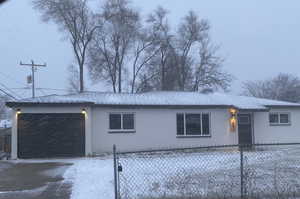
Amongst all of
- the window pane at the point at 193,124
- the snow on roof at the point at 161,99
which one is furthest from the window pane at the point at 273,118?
the window pane at the point at 193,124

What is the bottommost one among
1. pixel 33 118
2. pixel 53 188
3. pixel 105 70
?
pixel 53 188

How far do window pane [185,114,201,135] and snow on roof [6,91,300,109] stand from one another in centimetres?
77

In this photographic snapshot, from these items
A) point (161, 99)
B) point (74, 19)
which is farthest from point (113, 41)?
point (161, 99)

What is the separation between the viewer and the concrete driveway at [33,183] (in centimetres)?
1004

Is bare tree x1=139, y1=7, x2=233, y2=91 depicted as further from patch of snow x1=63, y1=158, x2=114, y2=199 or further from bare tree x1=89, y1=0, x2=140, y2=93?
patch of snow x1=63, y1=158, x2=114, y2=199

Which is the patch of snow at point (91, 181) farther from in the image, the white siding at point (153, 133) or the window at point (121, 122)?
the window at point (121, 122)

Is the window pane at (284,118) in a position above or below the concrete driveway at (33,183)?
above

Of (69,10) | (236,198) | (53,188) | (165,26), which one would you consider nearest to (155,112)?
(53,188)

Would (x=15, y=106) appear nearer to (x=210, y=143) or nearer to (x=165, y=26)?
(x=210, y=143)

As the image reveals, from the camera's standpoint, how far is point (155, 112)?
23.2 meters

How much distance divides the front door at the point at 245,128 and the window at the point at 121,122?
629 cm

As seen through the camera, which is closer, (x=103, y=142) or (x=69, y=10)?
(x=103, y=142)

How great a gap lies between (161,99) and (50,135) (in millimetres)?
6597

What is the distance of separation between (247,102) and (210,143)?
373 cm
